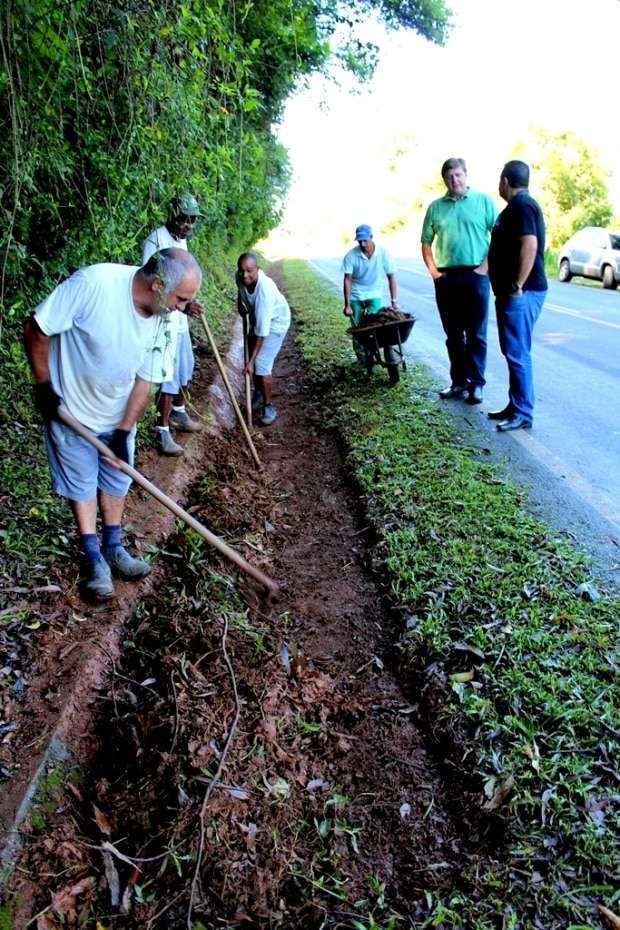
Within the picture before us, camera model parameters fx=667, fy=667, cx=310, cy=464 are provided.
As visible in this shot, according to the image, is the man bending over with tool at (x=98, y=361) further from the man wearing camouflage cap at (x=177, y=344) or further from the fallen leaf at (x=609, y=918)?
the fallen leaf at (x=609, y=918)

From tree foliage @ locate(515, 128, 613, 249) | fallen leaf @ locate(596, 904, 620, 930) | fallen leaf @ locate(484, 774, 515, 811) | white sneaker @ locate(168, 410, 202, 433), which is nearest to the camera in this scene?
fallen leaf @ locate(596, 904, 620, 930)

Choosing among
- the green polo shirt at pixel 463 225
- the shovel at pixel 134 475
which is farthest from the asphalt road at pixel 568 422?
the shovel at pixel 134 475

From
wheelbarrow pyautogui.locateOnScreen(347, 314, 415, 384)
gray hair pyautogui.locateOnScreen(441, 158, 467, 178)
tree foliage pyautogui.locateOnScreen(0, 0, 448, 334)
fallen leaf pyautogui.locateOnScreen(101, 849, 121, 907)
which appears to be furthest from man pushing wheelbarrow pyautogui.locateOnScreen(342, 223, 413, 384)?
fallen leaf pyautogui.locateOnScreen(101, 849, 121, 907)

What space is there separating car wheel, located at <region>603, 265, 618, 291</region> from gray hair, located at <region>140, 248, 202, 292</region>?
1776cm

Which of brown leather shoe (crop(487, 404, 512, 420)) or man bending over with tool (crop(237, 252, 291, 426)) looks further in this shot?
man bending over with tool (crop(237, 252, 291, 426))

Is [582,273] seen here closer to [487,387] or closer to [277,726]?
[487,387]

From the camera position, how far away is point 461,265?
671cm

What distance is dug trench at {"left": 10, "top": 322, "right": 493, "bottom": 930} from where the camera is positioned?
2492mm

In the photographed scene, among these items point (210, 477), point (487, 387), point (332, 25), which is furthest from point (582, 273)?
point (210, 477)

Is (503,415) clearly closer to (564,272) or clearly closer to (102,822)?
(102,822)

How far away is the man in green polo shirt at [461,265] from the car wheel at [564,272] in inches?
610

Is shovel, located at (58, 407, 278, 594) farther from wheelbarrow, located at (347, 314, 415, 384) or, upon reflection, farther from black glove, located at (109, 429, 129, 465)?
wheelbarrow, located at (347, 314, 415, 384)

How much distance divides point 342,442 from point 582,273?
1633cm

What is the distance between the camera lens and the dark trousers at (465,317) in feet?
22.0
